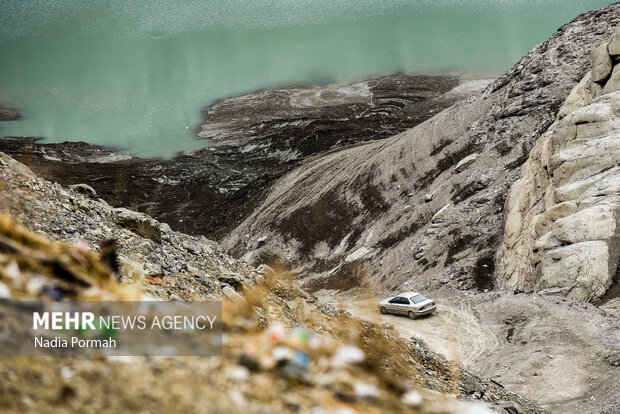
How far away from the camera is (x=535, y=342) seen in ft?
71.0

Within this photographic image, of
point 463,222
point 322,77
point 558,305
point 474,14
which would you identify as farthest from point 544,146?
point 474,14

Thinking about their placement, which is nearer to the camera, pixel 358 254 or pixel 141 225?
pixel 141 225

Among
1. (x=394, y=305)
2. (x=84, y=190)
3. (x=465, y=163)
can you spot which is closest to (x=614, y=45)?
(x=465, y=163)

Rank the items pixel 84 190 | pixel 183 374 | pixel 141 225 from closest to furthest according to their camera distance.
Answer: pixel 183 374 < pixel 141 225 < pixel 84 190

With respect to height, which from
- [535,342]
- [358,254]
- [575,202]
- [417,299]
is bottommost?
[358,254]

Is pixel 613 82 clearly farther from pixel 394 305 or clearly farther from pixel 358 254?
pixel 358 254

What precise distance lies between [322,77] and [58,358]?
110169 millimetres

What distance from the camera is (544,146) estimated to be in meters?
31.8

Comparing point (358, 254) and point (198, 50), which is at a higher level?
point (198, 50)

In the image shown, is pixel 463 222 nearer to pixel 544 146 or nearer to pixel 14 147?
pixel 544 146

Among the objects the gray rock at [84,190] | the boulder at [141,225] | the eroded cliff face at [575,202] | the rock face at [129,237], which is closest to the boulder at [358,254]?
the eroded cliff face at [575,202]

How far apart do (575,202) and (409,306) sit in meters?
8.83

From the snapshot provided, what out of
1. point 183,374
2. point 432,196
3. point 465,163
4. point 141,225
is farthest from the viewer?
point 465,163

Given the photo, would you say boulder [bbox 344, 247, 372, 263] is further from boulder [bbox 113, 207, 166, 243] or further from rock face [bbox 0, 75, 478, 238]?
boulder [bbox 113, 207, 166, 243]
